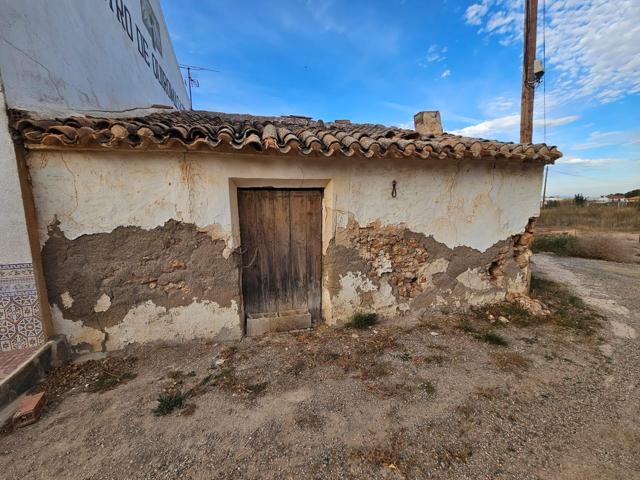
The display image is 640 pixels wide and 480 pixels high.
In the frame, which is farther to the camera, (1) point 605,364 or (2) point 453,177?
(2) point 453,177

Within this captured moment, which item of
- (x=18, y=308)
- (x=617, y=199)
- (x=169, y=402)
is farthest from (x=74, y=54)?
(x=617, y=199)

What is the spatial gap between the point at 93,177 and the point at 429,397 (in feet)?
13.2

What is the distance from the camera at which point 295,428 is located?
2182 millimetres

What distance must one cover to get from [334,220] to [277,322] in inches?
63.1

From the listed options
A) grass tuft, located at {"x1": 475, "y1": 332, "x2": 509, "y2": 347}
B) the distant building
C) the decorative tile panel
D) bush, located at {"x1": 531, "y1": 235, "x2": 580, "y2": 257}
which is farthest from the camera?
the distant building

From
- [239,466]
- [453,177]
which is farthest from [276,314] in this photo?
[453,177]

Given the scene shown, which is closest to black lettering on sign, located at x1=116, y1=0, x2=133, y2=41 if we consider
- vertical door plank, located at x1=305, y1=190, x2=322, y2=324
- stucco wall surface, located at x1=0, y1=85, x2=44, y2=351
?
stucco wall surface, located at x1=0, y1=85, x2=44, y2=351

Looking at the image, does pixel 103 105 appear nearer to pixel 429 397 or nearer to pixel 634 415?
pixel 429 397

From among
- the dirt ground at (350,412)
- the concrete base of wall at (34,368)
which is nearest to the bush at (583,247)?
the dirt ground at (350,412)

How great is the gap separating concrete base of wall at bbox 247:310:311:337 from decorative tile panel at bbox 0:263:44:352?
214 centimetres

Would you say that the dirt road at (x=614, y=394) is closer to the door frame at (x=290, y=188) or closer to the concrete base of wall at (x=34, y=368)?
the door frame at (x=290, y=188)

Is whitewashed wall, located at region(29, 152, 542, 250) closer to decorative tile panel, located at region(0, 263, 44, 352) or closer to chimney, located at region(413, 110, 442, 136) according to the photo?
decorative tile panel, located at region(0, 263, 44, 352)

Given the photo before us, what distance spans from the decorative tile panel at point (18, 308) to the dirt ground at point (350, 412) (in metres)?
0.51

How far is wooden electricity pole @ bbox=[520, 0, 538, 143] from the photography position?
5.59 m
